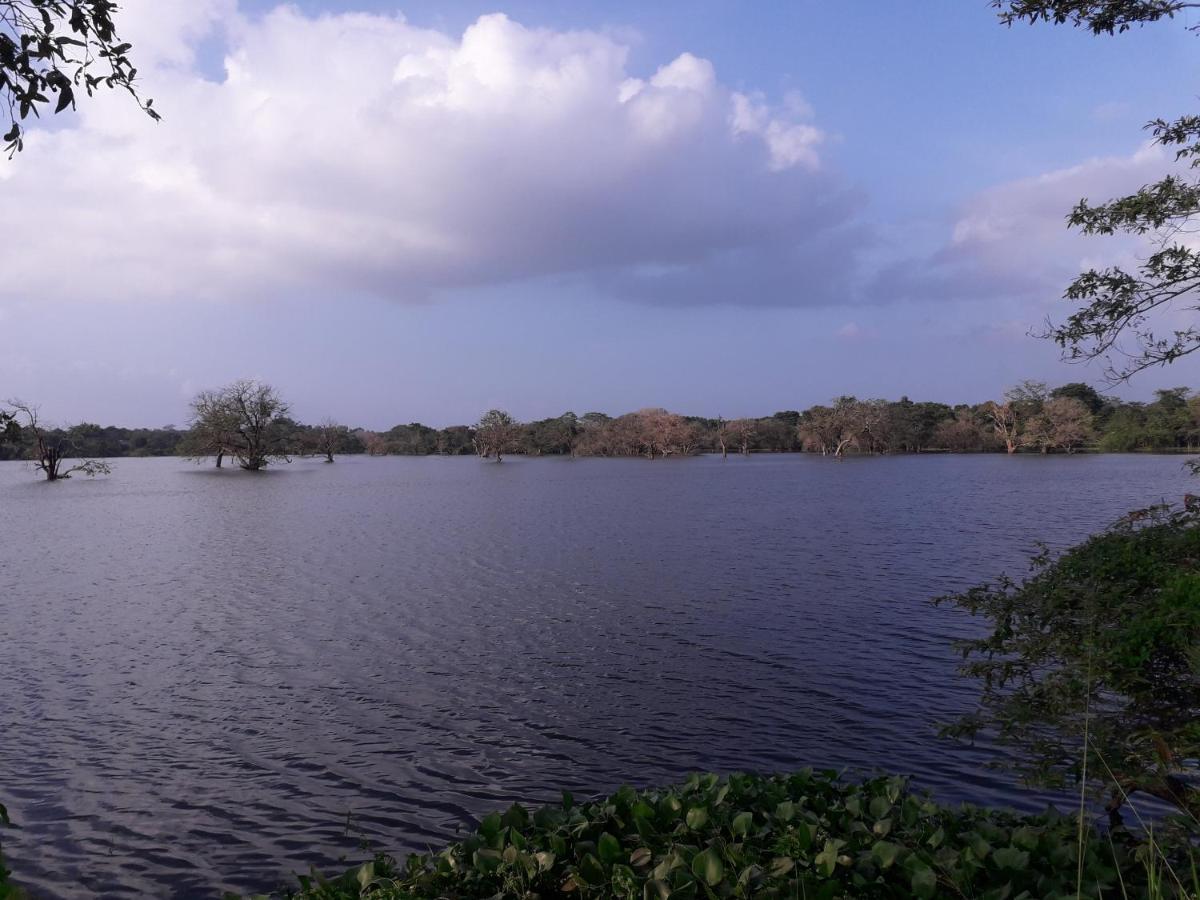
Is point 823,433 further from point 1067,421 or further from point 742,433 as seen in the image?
point 1067,421

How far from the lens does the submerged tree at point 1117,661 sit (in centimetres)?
429

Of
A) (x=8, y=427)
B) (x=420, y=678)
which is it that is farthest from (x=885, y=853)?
(x=420, y=678)

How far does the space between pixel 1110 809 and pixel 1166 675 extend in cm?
99

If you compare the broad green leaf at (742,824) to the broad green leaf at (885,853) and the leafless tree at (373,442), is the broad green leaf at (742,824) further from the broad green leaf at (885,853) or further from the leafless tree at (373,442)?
the leafless tree at (373,442)

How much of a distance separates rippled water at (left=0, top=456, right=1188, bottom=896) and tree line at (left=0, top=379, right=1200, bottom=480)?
5443cm

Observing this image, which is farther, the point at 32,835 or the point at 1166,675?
the point at 32,835

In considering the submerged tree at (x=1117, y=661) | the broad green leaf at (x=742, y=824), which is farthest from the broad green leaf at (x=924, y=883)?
the submerged tree at (x=1117, y=661)

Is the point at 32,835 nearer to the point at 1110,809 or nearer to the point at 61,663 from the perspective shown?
the point at 61,663

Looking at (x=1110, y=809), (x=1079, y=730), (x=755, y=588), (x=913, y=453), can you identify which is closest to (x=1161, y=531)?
(x=1079, y=730)

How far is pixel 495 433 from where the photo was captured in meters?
108

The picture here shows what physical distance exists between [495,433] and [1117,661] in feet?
345

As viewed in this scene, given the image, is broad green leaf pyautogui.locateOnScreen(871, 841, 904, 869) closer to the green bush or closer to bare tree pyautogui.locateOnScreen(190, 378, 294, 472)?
the green bush

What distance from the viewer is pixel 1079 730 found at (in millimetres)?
4797

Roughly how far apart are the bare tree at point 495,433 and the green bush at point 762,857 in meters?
102
